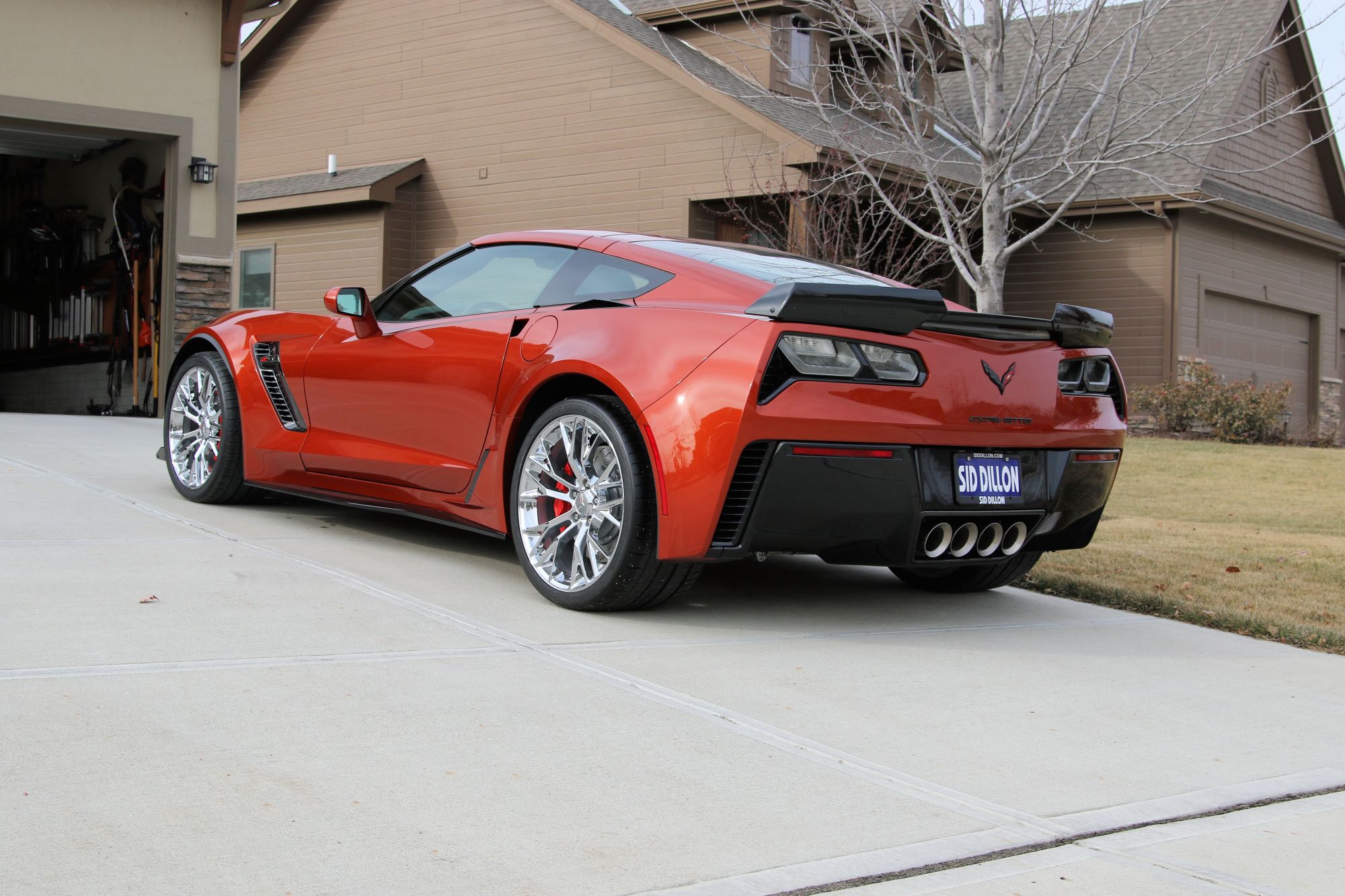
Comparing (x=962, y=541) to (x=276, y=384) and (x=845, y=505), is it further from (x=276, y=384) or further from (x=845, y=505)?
(x=276, y=384)

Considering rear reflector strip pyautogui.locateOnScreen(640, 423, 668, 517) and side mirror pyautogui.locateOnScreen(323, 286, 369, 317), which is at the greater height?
side mirror pyautogui.locateOnScreen(323, 286, 369, 317)

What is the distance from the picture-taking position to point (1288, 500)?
11773mm

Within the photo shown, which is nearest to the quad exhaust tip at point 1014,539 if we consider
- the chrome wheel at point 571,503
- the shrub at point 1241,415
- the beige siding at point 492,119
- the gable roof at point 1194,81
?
the chrome wheel at point 571,503

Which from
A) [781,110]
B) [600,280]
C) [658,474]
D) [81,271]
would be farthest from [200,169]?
[658,474]

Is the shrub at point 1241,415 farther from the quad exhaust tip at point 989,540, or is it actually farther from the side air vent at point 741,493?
the side air vent at point 741,493

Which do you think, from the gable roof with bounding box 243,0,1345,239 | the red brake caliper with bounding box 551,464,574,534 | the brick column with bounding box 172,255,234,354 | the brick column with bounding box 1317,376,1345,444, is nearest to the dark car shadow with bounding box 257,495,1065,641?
the red brake caliper with bounding box 551,464,574,534

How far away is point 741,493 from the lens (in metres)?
4.35

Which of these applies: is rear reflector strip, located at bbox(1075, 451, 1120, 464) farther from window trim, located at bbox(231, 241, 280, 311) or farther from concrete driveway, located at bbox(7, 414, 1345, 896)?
window trim, located at bbox(231, 241, 280, 311)

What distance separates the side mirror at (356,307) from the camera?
5.78 meters

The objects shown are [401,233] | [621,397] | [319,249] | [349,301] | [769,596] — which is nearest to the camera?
[621,397]

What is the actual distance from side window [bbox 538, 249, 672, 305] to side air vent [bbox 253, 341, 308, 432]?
1547 mm

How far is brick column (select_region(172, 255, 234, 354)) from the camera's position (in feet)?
45.9

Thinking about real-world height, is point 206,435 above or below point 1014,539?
above

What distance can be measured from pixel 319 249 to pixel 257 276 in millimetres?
1863
